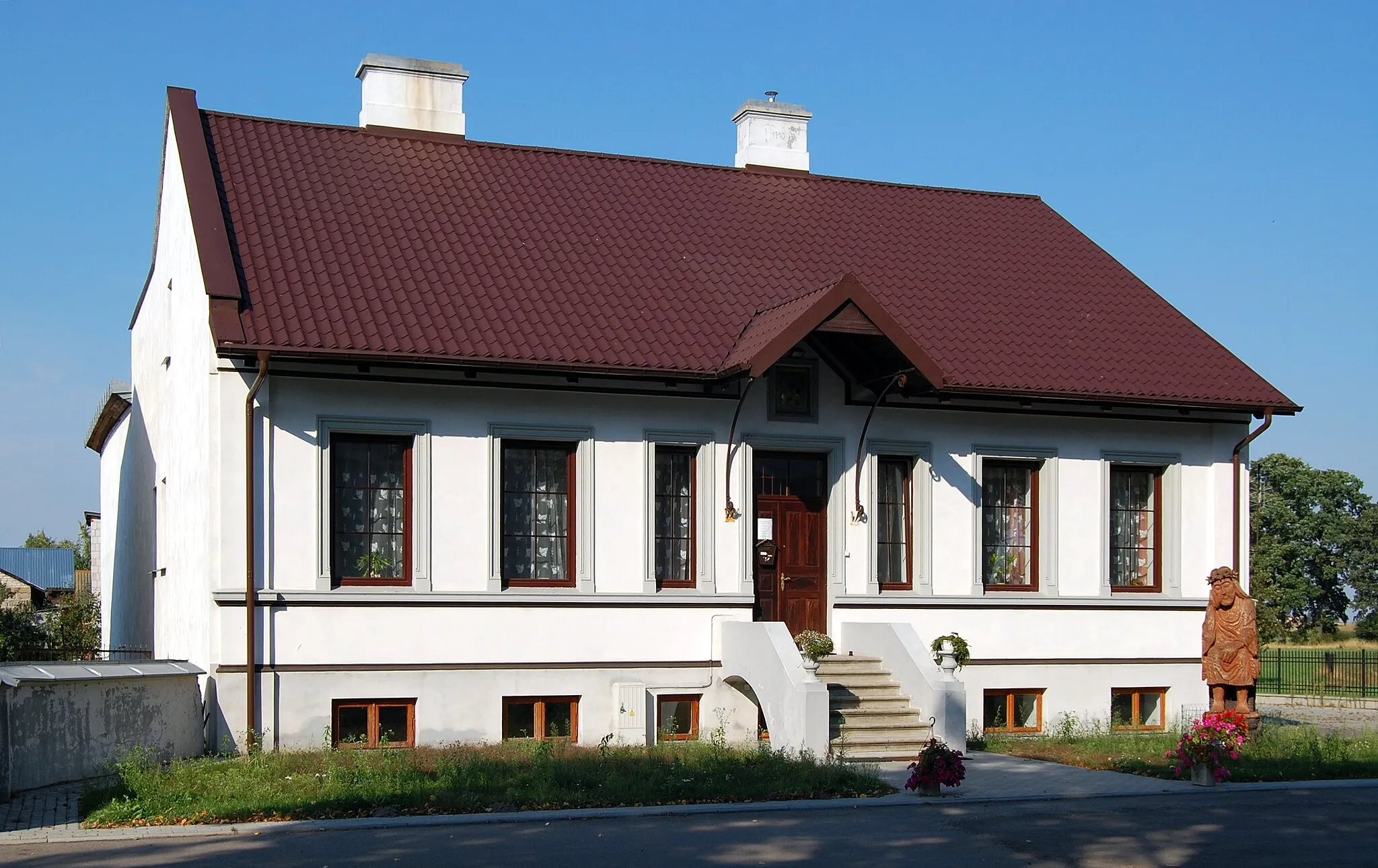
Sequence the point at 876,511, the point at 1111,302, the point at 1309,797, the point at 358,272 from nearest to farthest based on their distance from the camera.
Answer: the point at 1309,797
the point at 358,272
the point at 876,511
the point at 1111,302

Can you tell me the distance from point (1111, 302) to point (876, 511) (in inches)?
218

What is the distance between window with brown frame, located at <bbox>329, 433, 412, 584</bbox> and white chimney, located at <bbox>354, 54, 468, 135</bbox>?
20.9ft

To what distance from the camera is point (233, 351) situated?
15.6 metres

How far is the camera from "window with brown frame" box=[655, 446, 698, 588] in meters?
18.1

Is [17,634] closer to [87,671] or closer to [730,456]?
[87,671]

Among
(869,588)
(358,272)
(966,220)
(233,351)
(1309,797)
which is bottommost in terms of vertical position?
(1309,797)

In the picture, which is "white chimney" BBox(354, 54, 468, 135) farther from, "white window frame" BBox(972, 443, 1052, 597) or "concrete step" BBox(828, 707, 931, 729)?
"concrete step" BBox(828, 707, 931, 729)

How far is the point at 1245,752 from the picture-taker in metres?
16.6

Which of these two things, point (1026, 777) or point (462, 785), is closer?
point (462, 785)

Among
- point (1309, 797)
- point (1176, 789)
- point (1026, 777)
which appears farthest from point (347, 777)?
point (1309, 797)


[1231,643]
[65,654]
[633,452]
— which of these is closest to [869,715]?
[633,452]

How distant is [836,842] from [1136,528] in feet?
34.6

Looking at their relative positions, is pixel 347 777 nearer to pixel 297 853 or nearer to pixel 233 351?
pixel 297 853

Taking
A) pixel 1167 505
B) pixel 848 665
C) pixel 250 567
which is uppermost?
pixel 1167 505
